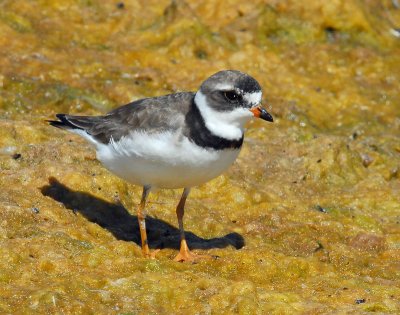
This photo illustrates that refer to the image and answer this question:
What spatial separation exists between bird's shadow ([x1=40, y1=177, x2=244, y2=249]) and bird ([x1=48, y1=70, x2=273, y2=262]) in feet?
1.51

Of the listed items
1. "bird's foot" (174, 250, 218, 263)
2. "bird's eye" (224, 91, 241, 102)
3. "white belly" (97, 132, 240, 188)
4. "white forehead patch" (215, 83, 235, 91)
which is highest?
"white forehead patch" (215, 83, 235, 91)

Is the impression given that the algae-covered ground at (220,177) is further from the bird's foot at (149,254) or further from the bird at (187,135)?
the bird at (187,135)

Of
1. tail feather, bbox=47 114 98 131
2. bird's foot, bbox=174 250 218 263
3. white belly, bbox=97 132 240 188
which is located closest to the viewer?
white belly, bbox=97 132 240 188

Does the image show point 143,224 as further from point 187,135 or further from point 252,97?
point 252,97

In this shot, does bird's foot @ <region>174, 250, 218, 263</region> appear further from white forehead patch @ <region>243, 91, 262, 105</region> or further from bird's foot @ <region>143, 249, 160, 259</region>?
white forehead patch @ <region>243, 91, 262, 105</region>

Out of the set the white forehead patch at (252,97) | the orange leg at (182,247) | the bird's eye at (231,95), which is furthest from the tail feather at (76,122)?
the white forehead patch at (252,97)

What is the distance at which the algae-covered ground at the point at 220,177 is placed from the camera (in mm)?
7898

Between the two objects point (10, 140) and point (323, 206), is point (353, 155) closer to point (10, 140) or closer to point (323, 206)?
point (323, 206)

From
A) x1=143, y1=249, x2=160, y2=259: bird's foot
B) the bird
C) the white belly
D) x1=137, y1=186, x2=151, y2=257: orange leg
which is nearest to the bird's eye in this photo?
the bird

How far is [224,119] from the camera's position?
8.63m

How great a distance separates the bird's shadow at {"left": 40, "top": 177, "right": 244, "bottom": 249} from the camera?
9594 mm

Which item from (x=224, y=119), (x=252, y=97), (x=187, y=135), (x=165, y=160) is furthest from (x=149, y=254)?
(x=252, y=97)

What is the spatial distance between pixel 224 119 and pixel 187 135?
1.56 feet

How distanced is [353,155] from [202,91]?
3997 millimetres
